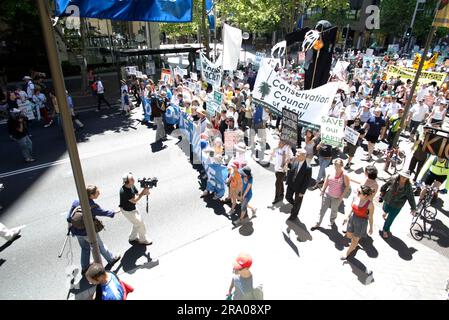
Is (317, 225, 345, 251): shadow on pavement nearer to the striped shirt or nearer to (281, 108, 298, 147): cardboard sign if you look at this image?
the striped shirt

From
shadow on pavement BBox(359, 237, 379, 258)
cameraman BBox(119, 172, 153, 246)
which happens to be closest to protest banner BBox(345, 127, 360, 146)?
shadow on pavement BBox(359, 237, 379, 258)

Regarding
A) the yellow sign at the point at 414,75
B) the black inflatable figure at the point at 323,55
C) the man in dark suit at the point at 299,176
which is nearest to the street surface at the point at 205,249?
the man in dark suit at the point at 299,176

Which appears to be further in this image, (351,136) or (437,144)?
(351,136)

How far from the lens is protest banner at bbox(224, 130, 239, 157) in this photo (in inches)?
328

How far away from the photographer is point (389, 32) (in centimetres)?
4681

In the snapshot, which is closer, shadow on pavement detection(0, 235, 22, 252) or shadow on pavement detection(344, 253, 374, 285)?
shadow on pavement detection(344, 253, 374, 285)

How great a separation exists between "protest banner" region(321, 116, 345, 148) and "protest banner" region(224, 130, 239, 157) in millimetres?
2371

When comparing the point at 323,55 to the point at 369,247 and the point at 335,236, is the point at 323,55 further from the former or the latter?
the point at 369,247

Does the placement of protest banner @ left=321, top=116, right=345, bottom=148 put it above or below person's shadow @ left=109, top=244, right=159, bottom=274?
above

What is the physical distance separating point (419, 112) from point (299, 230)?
26.8ft

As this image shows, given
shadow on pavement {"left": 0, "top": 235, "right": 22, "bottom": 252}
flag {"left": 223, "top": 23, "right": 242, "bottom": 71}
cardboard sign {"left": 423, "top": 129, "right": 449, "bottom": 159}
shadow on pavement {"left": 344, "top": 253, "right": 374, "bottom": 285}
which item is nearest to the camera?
shadow on pavement {"left": 344, "top": 253, "right": 374, "bottom": 285}

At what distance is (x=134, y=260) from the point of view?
19.4ft

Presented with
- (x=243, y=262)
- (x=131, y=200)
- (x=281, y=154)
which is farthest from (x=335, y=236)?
(x=131, y=200)

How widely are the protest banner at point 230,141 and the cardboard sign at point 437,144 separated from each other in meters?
4.60
